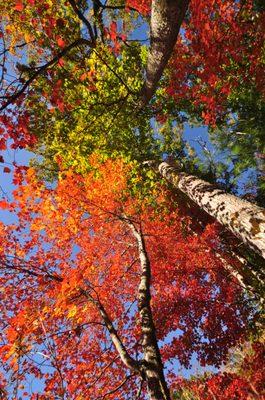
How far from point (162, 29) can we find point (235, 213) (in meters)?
3.40

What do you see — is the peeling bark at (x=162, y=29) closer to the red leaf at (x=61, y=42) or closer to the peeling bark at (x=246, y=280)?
the peeling bark at (x=246, y=280)

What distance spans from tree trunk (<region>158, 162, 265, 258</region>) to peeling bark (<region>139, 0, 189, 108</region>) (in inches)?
117

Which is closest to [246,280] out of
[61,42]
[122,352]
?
[122,352]

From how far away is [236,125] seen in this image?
593 inches

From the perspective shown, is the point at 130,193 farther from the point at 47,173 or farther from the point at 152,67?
the point at 152,67

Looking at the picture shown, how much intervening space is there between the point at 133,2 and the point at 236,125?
7231 mm

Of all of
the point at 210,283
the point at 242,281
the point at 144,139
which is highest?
the point at 144,139

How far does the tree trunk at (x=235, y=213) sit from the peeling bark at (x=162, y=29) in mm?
2976

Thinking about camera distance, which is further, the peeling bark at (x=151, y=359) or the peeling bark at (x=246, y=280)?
the peeling bark at (x=246, y=280)

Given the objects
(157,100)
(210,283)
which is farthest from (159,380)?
(157,100)

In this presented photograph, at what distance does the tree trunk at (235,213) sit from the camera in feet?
16.2

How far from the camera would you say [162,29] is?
177 inches

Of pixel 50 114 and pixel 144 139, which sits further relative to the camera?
pixel 144 139

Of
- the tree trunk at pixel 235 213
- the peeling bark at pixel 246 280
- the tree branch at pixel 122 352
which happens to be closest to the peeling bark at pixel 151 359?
the tree branch at pixel 122 352
